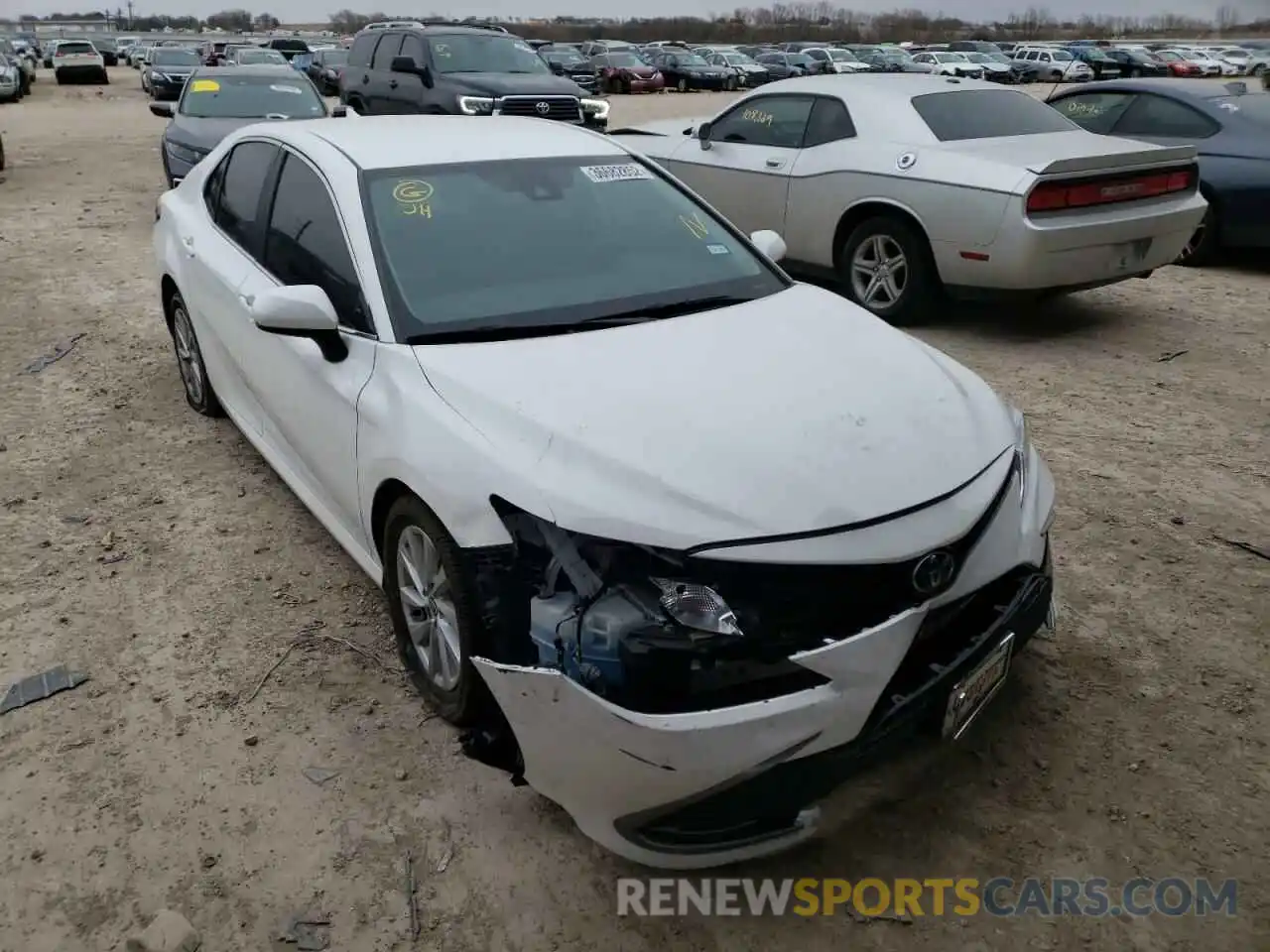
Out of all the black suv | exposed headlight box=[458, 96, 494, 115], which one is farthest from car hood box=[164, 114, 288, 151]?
the black suv

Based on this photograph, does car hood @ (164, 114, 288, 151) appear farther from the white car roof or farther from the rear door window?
the white car roof

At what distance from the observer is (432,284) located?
123 inches

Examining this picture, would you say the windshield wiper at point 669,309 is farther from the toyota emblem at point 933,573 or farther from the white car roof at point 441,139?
the toyota emblem at point 933,573

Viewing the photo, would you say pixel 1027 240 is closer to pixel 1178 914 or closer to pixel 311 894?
pixel 1178 914

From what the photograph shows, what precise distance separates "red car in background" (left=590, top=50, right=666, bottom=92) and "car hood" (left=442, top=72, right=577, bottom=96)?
20.9 meters

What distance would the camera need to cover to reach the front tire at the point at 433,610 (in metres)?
2.60

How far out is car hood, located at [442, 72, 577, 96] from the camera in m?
11.9

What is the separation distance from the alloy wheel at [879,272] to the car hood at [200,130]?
597cm

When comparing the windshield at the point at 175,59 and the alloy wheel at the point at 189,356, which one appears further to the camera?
the windshield at the point at 175,59

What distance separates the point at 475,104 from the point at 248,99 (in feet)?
8.17

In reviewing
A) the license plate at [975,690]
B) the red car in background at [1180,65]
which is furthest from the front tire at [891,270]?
the red car in background at [1180,65]

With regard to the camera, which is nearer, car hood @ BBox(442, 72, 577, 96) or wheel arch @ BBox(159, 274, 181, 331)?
wheel arch @ BBox(159, 274, 181, 331)

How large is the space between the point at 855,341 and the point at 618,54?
33.3 metres

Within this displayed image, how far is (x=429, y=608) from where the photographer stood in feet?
9.41
